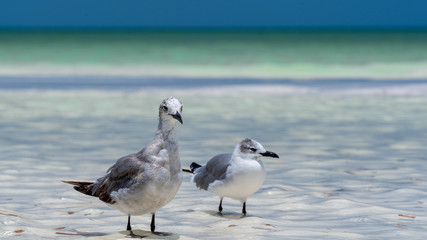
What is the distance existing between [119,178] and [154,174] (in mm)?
393

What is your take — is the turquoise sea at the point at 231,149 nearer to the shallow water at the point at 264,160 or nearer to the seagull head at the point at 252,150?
the shallow water at the point at 264,160

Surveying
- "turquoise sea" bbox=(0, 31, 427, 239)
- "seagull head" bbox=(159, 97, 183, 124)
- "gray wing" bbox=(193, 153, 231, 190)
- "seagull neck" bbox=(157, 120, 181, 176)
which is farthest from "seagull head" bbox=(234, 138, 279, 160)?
"seagull head" bbox=(159, 97, 183, 124)

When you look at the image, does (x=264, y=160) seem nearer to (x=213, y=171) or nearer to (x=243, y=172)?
(x=213, y=171)

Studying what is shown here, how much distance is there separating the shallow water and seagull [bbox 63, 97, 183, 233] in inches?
15.8

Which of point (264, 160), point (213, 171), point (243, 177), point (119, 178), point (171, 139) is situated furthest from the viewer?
point (264, 160)

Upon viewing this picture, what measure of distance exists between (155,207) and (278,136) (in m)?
6.10

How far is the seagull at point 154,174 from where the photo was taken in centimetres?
507

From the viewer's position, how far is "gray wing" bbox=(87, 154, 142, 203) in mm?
5207

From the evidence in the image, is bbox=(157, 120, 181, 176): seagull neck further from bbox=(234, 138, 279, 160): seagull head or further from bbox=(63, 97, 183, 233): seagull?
bbox=(234, 138, 279, 160): seagull head

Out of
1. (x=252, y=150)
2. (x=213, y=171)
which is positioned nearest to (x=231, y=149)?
(x=213, y=171)

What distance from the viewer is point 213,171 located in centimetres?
642

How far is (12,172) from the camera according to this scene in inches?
318

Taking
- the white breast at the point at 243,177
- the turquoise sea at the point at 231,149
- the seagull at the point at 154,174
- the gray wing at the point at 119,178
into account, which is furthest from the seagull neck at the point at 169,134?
the white breast at the point at 243,177

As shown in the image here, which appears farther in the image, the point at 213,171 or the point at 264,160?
the point at 264,160
